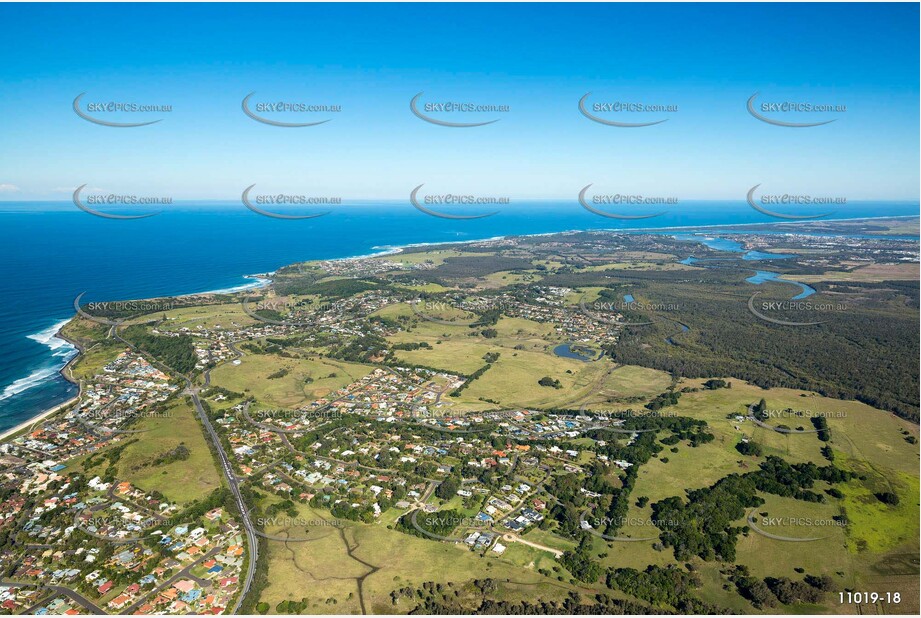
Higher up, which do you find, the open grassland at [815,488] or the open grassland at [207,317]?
the open grassland at [207,317]

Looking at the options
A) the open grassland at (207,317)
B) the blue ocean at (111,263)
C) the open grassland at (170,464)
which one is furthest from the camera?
the open grassland at (207,317)

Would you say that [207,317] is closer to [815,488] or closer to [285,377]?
[285,377]

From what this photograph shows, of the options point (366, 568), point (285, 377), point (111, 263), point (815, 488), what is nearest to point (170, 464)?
point (285, 377)

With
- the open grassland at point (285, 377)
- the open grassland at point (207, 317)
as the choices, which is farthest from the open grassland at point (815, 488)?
the open grassland at point (207, 317)

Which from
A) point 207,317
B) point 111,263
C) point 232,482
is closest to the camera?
point 232,482

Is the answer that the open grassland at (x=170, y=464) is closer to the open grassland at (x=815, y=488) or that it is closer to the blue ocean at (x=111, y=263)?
the blue ocean at (x=111, y=263)

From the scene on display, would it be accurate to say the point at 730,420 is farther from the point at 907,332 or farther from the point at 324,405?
the point at 907,332

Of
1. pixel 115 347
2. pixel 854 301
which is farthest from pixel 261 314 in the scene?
pixel 854 301

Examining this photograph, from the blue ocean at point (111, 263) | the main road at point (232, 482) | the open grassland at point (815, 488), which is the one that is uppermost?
the blue ocean at point (111, 263)

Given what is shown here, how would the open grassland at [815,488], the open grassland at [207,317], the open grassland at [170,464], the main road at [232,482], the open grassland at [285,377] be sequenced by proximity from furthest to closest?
the open grassland at [207,317], the open grassland at [285,377], the open grassland at [170,464], the open grassland at [815,488], the main road at [232,482]
